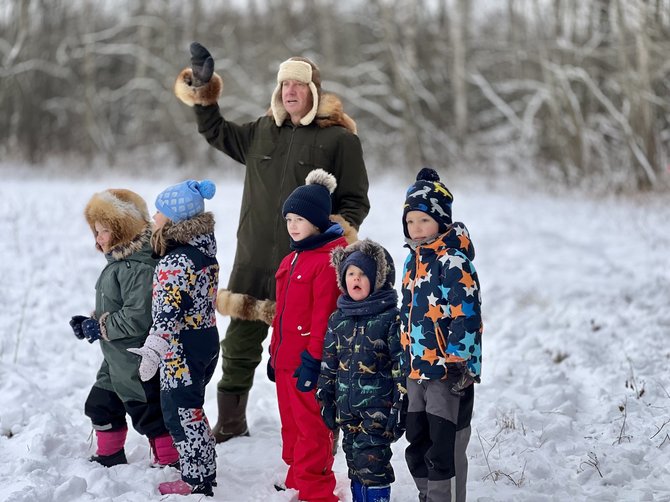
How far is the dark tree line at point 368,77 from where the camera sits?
51.5ft

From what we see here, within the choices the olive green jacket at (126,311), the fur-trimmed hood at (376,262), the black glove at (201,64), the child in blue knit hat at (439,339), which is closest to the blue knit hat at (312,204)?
the fur-trimmed hood at (376,262)

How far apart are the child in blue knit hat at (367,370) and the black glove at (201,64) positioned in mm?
1620

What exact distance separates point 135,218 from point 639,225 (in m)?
8.46

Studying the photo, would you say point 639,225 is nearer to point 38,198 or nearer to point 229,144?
point 229,144

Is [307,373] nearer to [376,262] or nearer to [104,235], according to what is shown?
[376,262]

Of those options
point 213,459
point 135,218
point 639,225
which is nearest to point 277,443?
point 213,459

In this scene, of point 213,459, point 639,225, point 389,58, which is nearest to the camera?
point 213,459

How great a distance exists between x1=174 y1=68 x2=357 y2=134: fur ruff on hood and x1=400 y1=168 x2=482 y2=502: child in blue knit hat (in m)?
1.11

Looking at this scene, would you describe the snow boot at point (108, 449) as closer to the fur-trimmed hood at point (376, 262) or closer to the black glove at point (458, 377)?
the fur-trimmed hood at point (376, 262)

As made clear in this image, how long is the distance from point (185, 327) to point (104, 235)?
2.34 ft

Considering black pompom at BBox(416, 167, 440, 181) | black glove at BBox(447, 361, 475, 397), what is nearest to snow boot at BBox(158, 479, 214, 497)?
black glove at BBox(447, 361, 475, 397)

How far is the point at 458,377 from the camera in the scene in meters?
3.21

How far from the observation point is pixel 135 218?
3963 millimetres

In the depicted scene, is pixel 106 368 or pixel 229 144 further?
pixel 229 144
